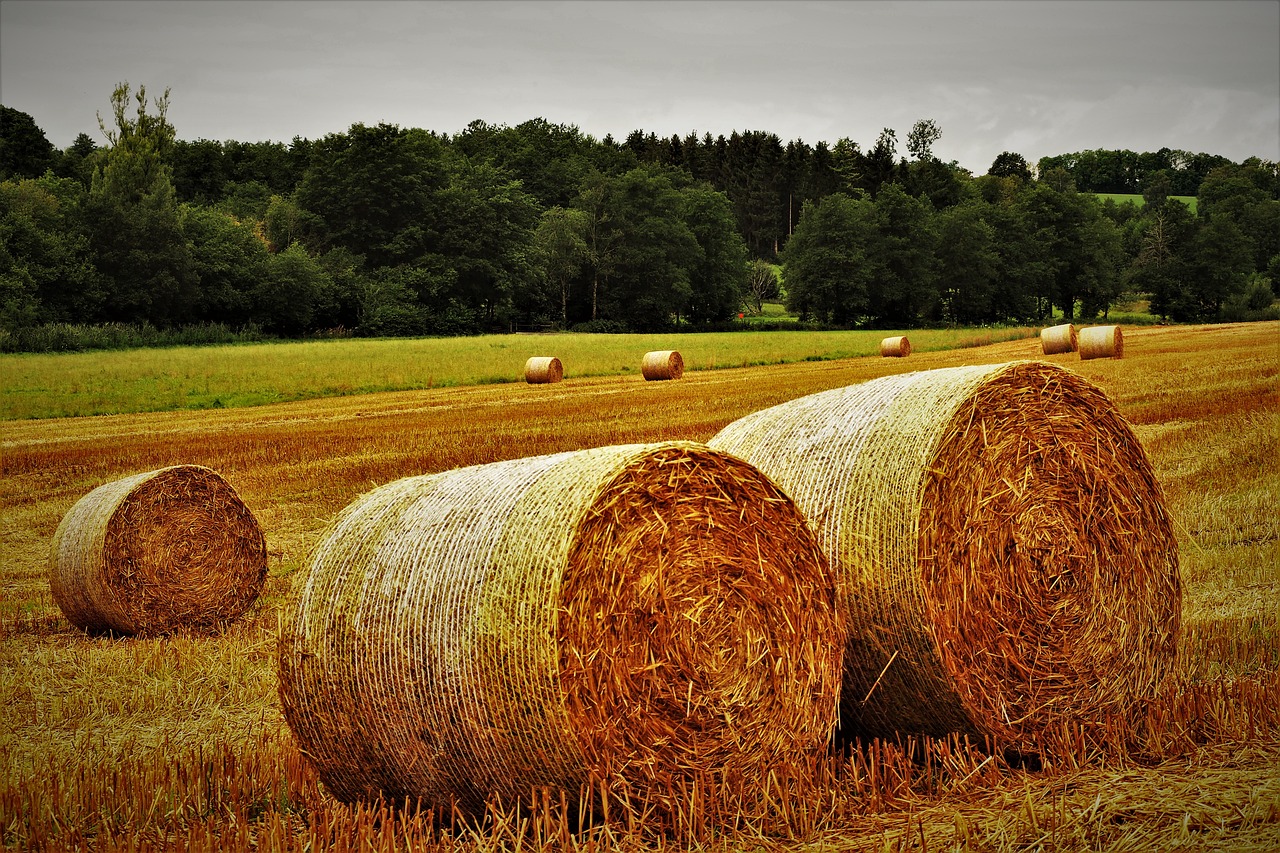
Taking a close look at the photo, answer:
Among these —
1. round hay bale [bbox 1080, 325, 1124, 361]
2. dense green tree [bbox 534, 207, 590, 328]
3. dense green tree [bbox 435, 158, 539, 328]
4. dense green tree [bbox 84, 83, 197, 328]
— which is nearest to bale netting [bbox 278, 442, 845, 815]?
round hay bale [bbox 1080, 325, 1124, 361]

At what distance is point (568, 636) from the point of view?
4.21 metres

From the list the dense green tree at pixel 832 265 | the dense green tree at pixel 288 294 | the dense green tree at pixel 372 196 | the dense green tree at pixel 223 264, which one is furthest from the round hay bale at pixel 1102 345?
the dense green tree at pixel 372 196

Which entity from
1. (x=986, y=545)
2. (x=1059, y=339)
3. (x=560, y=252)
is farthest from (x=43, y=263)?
(x=986, y=545)

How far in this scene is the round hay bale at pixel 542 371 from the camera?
2952 cm

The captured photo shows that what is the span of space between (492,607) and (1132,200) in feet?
418

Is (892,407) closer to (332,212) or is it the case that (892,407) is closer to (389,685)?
(389,685)

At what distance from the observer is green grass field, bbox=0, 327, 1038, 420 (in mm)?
25908

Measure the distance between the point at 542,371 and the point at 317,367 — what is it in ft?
29.5

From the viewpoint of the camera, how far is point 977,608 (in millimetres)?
5430

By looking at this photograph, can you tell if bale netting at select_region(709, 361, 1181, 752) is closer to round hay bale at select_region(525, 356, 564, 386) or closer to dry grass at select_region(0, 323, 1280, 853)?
dry grass at select_region(0, 323, 1280, 853)

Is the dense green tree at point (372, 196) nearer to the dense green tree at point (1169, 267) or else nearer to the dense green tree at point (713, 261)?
the dense green tree at point (713, 261)

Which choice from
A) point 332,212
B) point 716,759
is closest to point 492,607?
point 716,759

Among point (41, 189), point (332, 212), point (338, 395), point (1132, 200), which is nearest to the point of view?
point (338, 395)

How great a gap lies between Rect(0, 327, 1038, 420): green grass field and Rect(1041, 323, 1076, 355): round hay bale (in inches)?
382
